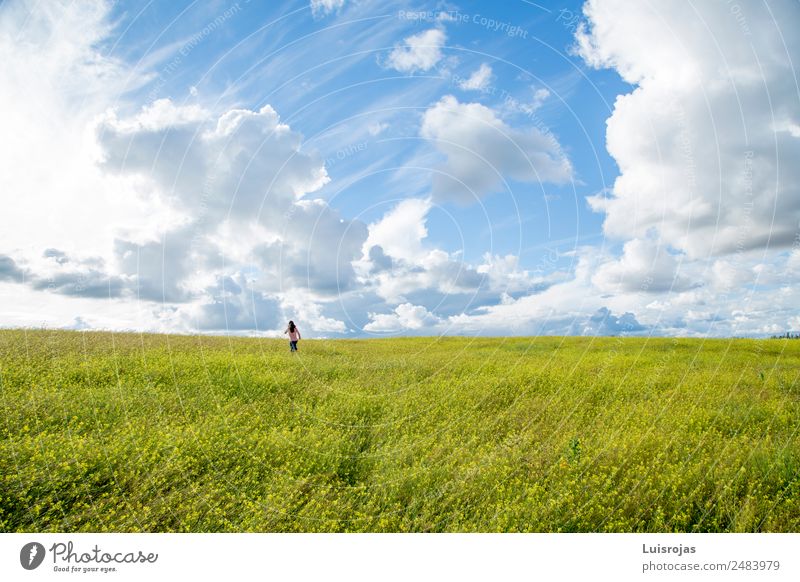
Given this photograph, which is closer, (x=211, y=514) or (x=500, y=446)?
(x=211, y=514)

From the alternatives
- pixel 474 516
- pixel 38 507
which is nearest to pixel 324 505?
pixel 474 516

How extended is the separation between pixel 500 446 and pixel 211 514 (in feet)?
19.5

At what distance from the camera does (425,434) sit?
37.4 ft

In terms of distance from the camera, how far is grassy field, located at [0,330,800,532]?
7.38m

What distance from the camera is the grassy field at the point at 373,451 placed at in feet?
24.2

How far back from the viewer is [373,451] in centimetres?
1058
